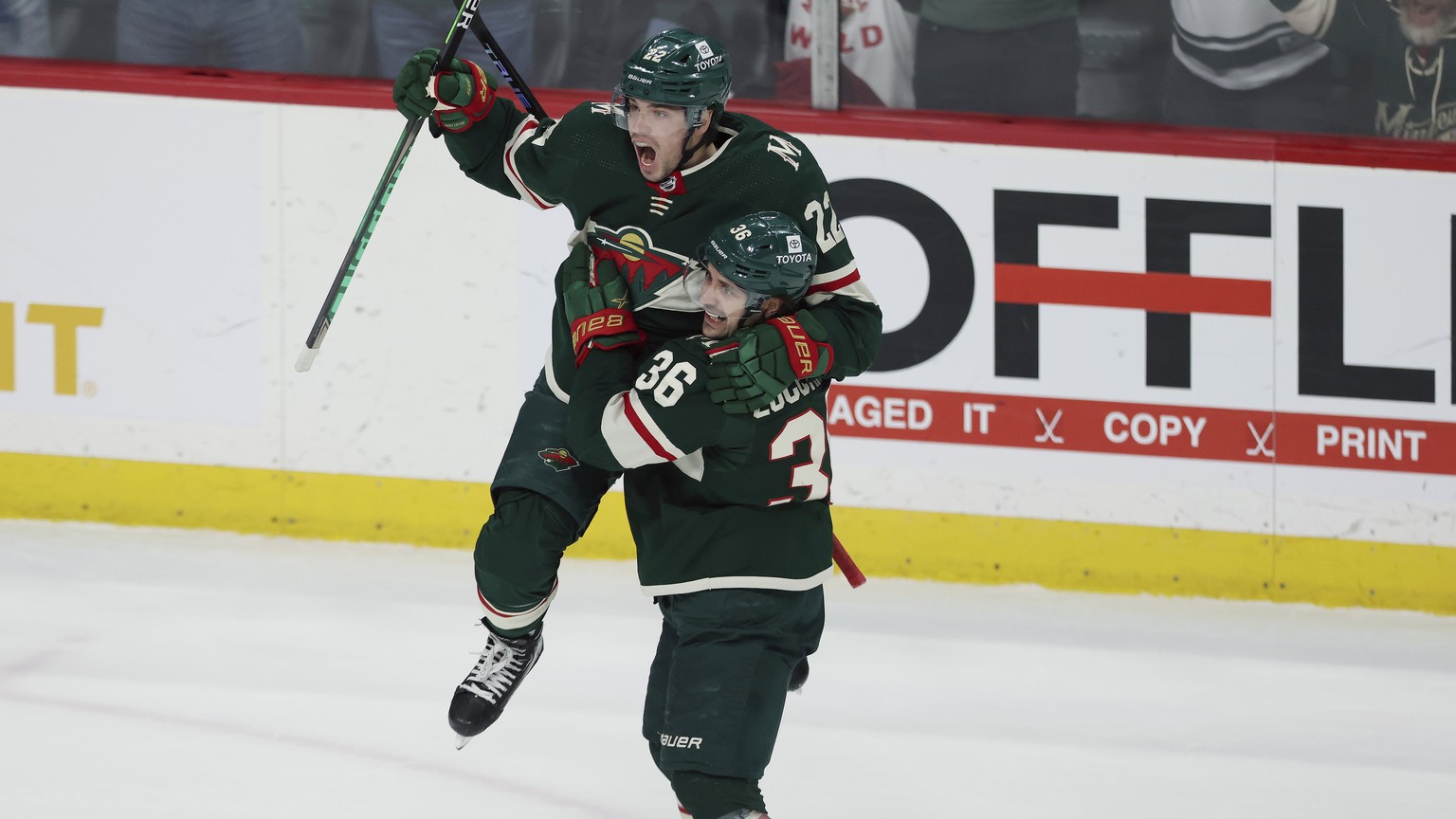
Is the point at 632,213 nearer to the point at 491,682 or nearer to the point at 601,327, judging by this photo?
the point at 601,327

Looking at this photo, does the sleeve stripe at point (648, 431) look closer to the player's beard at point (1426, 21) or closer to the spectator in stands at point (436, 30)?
the spectator in stands at point (436, 30)

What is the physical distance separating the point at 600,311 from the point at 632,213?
→ 19 centimetres

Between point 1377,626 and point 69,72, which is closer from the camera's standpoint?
point 1377,626

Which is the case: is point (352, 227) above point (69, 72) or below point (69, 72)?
below

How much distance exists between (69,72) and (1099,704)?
10.7 ft

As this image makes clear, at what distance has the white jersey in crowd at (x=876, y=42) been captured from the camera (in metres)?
4.98

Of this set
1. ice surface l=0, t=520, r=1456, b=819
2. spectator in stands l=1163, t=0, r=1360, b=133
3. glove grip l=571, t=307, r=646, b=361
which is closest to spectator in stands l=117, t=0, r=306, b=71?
ice surface l=0, t=520, r=1456, b=819

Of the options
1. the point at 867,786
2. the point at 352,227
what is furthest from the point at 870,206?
the point at 867,786

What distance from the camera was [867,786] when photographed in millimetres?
3756

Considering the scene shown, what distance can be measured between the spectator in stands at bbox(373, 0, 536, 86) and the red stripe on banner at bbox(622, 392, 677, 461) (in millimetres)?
2597

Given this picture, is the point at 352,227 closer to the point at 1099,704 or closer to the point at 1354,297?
the point at 1099,704

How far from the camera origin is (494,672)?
10.6 ft

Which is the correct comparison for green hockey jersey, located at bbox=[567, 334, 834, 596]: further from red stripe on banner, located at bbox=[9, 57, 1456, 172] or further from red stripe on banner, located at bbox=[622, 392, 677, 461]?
red stripe on banner, located at bbox=[9, 57, 1456, 172]

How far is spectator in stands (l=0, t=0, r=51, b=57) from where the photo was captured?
523 centimetres
